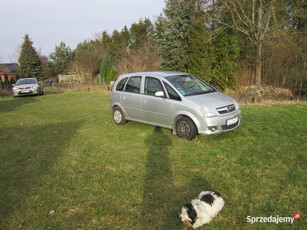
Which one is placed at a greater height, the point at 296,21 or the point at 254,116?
the point at 296,21

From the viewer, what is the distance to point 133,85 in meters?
7.57

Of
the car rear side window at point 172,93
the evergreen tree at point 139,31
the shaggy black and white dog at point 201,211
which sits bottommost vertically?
the shaggy black and white dog at point 201,211

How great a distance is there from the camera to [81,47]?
185 feet

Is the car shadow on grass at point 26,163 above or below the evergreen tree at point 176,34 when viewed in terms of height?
below

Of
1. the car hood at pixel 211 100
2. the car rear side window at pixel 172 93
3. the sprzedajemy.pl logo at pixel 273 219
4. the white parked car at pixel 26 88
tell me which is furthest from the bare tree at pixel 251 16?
the sprzedajemy.pl logo at pixel 273 219

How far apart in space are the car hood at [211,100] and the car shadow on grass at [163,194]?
5.19 feet

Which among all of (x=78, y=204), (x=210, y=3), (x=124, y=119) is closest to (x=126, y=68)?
(x=210, y=3)

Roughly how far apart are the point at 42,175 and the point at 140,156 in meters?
1.91

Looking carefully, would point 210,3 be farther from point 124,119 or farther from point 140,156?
point 140,156

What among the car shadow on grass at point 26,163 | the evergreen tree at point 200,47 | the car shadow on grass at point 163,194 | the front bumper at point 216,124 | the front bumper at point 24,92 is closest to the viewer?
the car shadow on grass at point 163,194

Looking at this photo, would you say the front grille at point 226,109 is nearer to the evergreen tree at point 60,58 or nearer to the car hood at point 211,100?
the car hood at point 211,100

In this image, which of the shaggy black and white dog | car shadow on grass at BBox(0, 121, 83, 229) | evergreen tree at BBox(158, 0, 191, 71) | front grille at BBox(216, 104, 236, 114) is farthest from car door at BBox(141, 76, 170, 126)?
evergreen tree at BBox(158, 0, 191, 71)

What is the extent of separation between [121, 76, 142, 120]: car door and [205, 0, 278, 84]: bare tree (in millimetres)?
15829

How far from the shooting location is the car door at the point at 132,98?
24.1 feet
